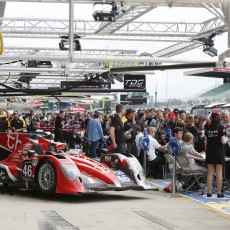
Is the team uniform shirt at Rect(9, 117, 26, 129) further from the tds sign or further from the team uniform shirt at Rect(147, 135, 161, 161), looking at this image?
the team uniform shirt at Rect(147, 135, 161, 161)

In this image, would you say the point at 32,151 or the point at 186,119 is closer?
the point at 32,151

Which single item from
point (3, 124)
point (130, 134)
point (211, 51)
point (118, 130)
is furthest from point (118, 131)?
point (3, 124)

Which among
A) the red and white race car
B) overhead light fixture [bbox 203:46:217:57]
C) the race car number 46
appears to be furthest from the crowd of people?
overhead light fixture [bbox 203:46:217:57]

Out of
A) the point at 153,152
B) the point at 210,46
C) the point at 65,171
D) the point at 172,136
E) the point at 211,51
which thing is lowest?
the point at 65,171

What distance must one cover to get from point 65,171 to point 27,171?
113 cm

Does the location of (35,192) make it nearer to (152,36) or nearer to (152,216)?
(152,216)

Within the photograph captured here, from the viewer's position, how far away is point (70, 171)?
10.7 metres

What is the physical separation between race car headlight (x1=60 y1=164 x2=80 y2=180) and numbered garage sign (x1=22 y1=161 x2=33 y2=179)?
95 centimetres

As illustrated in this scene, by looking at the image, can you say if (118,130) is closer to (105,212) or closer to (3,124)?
(105,212)

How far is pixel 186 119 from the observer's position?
50.2 feet

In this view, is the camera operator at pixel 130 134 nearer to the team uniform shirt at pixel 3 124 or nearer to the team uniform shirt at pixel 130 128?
the team uniform shirt at pixel 130 128

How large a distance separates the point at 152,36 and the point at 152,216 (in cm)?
1623

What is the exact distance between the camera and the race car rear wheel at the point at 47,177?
10.9 meters

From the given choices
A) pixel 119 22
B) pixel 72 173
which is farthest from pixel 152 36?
pixel 72 173
